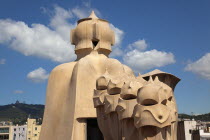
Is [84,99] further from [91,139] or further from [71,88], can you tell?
[91,139]

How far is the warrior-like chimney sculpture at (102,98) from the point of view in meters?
6.68

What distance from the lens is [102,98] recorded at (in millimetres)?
8898

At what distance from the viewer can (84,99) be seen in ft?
39.4

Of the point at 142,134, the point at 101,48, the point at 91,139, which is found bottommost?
the point at 91,139

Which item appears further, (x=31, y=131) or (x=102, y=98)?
(x=31, y=131)

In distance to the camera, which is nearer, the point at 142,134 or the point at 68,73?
the point at 142,134

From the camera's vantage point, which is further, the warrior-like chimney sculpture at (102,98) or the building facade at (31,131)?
the building facade at (31,131)

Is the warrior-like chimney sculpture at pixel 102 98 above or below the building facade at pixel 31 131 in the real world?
above

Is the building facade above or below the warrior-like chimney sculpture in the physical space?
below

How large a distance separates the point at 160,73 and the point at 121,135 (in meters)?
5.70

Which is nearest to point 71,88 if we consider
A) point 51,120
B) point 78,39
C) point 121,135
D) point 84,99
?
point 84,99

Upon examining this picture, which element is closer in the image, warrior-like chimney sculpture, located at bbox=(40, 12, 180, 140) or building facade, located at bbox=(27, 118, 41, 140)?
warrior-like chimney sculpture, located at bbox=(40, 12, 180, 140)

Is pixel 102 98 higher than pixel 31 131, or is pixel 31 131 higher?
pixel 102 98

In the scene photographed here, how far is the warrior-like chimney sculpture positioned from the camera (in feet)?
21.9
